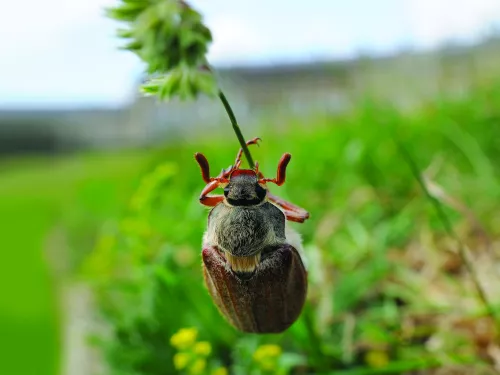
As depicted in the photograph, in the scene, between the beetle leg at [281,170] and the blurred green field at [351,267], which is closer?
the beetle leg at [281,170]

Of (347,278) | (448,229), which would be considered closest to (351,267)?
(347,278)

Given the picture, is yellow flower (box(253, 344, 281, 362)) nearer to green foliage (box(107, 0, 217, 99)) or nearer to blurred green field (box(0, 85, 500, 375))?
blurred green field (box(0, 85, 500, 375))

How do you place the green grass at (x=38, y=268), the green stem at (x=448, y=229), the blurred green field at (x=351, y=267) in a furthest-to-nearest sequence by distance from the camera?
the green grass at (x=38, y=268) → the blurred green field at (x=351, y=267) → the green stem at (x=448, y=229)

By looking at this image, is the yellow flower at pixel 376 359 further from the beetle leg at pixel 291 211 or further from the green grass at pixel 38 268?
the green grass at pixel 38 268

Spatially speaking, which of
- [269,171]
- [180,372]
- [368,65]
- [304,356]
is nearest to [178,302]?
[180,372]

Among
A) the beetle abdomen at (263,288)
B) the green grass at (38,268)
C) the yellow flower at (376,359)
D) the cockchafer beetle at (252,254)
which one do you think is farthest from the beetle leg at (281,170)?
the green grass at (38,268)
